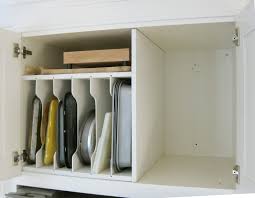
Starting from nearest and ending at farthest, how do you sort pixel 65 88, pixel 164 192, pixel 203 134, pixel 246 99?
pixel 246 99, pixel 164 192, pixel 65 88, pixel 203 134

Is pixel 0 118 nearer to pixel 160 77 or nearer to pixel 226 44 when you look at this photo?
pixel 160 77

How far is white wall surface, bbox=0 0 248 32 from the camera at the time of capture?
104 cm

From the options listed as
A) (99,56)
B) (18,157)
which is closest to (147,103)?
(99,56)

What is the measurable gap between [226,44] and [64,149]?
1.03 metres

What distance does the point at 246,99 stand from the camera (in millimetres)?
936

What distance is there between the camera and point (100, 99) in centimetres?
127

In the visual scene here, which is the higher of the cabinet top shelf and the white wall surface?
the white wall surface

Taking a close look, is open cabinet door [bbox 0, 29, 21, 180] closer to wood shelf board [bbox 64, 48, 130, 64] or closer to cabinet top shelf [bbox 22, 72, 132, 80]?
cabinet top shelf [bbox 22, 72, 132, 80]

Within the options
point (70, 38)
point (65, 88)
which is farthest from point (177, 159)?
point (70, 38)

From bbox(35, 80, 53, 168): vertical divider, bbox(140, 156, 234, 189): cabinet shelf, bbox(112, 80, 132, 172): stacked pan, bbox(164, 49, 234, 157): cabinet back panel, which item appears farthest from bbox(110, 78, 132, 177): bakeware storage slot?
bbox(164, 49, 234, 157): cabinet back panel

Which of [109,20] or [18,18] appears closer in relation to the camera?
[109,20]

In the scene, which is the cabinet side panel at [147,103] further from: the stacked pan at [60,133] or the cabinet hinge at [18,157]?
the cabinet hinge at [18,157]

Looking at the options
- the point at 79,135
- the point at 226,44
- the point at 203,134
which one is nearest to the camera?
the point at 79,135

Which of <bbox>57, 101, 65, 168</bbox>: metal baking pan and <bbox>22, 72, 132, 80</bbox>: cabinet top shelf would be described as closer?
<bbox>22, 72, 132, 80</bbox>: cabinet top shelf
